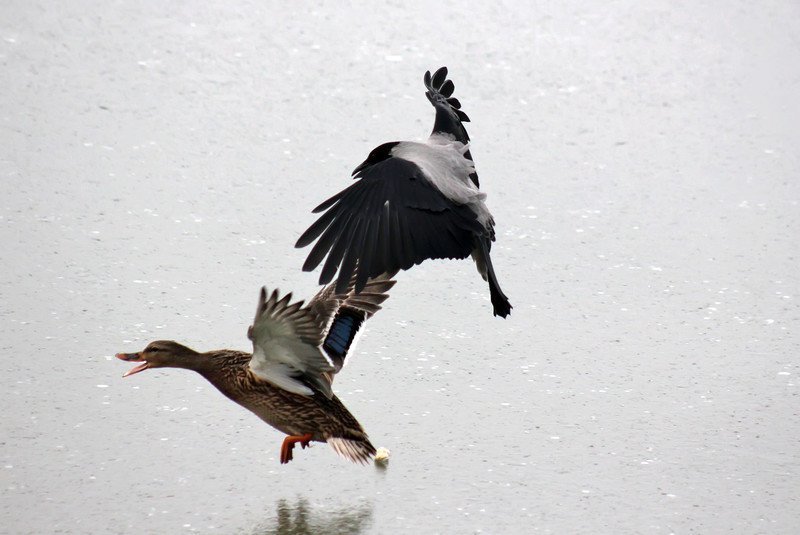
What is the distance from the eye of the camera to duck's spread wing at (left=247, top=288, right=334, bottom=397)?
139 inches

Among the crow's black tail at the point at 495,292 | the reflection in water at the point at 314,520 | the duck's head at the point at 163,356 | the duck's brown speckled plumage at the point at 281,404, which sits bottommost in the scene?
the reflection in water at the point at 314,520

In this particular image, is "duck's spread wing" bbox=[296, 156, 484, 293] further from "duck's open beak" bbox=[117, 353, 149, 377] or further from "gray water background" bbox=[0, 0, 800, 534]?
"duck's open beak" bbox=[117, 353, 149, 377]

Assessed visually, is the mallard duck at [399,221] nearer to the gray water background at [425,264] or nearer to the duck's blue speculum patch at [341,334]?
the duck's blue speculum patch at [341,334]

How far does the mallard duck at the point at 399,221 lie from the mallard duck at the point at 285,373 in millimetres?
184

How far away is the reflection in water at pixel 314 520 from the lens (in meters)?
3.35

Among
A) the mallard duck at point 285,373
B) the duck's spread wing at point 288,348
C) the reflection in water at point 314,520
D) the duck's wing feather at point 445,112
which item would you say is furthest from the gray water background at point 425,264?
the duck's wing feather at point 445,112

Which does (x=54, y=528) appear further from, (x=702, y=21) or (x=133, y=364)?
(x=702, y=21)

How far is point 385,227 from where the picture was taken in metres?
3.87

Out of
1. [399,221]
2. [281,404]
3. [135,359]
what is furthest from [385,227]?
[135,359]

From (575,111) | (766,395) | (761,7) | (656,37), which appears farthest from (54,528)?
(761,7)

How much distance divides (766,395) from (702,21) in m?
3.68

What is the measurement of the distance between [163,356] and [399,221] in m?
0.84

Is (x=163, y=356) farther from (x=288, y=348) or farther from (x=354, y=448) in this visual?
(x=354, y=448)

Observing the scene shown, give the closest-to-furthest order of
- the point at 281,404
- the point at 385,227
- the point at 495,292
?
the point at 281,404
the point at 385,227
the point at 495,292
